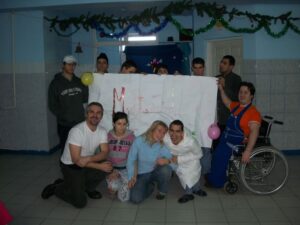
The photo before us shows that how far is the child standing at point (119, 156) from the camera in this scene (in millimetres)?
3402

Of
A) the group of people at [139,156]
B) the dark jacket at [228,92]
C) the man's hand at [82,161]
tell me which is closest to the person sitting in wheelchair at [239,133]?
the group of people at [139,156]

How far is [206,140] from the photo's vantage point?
380 centimetres

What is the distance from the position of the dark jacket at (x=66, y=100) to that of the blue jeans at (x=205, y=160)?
1.43 meters

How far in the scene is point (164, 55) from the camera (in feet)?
21.3

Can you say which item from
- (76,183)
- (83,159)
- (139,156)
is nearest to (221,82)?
(139,156)

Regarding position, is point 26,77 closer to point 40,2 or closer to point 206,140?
point 40,2

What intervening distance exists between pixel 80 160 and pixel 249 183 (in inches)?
68.3

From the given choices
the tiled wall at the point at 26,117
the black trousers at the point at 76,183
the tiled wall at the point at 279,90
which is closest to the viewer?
the black trousers at the point at 76,183

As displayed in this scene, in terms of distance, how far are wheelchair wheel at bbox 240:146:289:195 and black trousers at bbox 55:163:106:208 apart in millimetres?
1446

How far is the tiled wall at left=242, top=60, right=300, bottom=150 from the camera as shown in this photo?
16.2ft

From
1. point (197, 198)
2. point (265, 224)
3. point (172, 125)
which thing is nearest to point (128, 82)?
point (172, 125)

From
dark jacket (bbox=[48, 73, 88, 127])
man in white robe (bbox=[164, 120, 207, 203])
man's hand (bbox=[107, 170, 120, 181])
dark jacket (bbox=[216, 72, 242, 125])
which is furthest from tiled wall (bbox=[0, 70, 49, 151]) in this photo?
dark jacket (bbox=[216, 72, 242, 125])

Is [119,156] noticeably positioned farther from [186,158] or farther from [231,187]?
[231,187]

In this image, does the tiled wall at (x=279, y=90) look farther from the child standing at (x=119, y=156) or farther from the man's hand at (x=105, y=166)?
the man's hand at (x=105, y=166)
